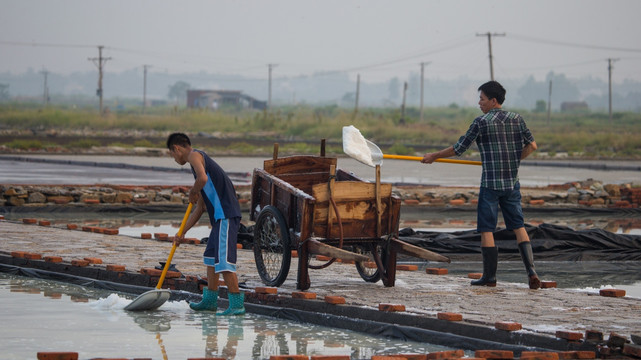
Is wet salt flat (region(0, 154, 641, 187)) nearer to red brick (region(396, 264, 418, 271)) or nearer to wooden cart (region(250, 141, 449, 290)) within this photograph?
red brick (region(396, 264, 418, 271))

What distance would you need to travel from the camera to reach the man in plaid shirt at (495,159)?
8.94 meters

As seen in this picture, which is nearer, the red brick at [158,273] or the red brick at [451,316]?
the red brick at [451,316]

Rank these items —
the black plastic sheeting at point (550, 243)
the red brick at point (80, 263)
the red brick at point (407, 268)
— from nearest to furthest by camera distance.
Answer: the red brick at point (80, 263) < the red brick at point (407, 268) < the black plastic sheeting at point (550, 243)

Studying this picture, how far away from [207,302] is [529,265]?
2.99 meters

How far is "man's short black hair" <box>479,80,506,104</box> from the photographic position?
9.05 meters

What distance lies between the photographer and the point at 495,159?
8.95 metres

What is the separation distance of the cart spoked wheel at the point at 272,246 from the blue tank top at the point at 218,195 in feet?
2.69

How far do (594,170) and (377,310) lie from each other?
101ft

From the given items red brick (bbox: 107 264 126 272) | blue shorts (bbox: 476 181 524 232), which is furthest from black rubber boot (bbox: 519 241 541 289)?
red brick (bbox: 107 264 126 272)

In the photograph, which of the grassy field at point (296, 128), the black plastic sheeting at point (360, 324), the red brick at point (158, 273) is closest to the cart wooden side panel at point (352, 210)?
the black plastic sheeting at point (360, 324)

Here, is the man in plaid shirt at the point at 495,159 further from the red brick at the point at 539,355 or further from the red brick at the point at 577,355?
the red brick at the point at 539,355

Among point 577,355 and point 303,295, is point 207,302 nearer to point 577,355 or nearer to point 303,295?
point 303,295

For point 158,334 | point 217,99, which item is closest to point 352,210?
point 158,334

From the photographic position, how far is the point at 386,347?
6.91m
